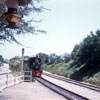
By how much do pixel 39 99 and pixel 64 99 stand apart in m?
1.44

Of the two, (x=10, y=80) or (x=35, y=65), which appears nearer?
(x=10, y=80)

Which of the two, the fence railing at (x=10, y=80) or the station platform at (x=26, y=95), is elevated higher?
the fence railing at (x=10, y=80)

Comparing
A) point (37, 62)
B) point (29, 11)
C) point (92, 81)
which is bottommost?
point (92, 81)

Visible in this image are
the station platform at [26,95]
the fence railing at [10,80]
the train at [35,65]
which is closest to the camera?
the station platform at [26,95]

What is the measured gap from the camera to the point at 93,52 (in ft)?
130

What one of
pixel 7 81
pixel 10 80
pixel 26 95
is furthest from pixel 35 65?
pixel 26 95

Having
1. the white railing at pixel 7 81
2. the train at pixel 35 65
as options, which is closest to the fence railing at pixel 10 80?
the white railing at pixel 7 81

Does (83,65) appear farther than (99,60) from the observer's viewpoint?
Yes

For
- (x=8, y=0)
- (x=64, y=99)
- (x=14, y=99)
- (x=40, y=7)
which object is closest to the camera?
(x=8, y=0)

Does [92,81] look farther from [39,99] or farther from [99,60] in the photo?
[39,99]

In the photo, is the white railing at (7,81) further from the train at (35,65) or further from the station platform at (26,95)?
the train at (35,65)

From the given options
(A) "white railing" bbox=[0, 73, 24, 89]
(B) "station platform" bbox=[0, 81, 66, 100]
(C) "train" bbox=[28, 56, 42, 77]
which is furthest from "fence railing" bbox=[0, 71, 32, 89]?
(C) "train" bbox=[28, 56, 42, 77]

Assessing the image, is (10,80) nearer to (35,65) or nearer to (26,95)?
(26,95)

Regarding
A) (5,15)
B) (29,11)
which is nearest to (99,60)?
(29,11)
